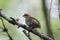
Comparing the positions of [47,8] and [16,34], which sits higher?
[47,8]

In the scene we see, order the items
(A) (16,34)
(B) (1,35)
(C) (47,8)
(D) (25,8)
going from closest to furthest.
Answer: (B) (1,35), (A) (16,34), (C) (47,8), (D) (25,8)

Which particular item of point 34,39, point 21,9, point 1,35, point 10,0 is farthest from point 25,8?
point 1,35

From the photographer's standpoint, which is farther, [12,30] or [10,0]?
[10,0]

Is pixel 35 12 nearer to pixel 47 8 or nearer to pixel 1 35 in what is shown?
pixel 47 8

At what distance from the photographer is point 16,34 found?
1.64m

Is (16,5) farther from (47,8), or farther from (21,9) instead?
(47,8)

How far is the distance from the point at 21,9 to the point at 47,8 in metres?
0.27

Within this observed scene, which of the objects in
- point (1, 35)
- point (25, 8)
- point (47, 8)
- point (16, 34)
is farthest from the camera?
point (25, 8)

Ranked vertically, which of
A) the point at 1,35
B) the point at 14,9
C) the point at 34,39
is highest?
the point at 14,9

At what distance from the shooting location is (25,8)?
1.96 meters

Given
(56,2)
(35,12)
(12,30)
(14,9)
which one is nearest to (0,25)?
(12,30)

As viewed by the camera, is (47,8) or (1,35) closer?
(1,35)

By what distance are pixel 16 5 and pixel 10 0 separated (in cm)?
8

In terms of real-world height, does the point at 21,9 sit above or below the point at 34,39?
above
